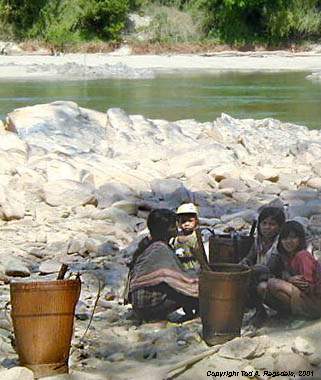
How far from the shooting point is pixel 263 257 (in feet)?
15.9

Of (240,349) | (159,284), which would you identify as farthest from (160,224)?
(240,349)

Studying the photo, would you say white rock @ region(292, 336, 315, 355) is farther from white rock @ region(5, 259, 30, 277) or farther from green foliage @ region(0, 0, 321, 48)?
green foliage @ region(0, 0, 321, 48)

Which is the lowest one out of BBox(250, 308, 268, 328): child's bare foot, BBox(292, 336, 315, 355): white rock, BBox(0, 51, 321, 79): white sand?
BBox(0, 51, 321, 79): white sand

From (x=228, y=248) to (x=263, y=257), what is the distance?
398 millimetres

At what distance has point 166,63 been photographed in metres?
33.1

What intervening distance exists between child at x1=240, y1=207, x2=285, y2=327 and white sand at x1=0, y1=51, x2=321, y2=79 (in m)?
24.2

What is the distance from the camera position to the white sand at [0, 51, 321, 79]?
3057cm

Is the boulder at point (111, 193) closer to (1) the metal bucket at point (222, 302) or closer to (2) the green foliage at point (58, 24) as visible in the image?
(1) the metal bucket at point (222, 302)

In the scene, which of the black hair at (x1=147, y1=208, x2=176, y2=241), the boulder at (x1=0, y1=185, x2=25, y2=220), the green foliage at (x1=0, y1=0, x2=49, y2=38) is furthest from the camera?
the green foliage at (x1=0, y1=0, x2=49, y2=38)

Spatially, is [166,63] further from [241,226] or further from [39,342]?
[39,342]

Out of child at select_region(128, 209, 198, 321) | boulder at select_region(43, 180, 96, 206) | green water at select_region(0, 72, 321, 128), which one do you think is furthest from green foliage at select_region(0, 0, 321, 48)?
child at select_region(128, 209, 198, 321)

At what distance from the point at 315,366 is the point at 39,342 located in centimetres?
112

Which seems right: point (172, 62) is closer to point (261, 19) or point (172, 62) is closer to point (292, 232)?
point (261, 19)

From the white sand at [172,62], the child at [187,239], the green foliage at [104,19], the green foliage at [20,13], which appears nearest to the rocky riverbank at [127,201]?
the child at [187,239]
